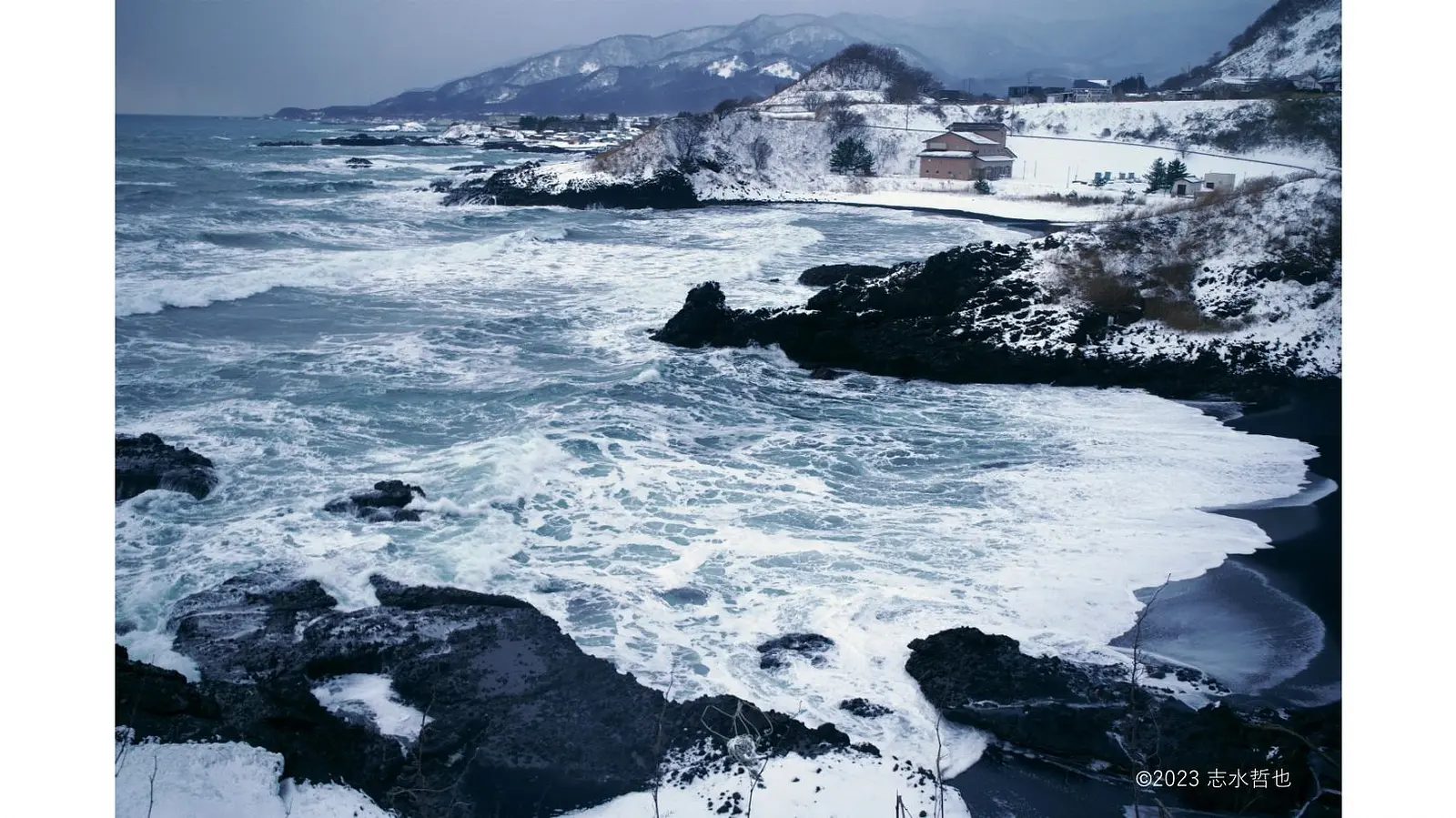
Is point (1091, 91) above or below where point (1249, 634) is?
above

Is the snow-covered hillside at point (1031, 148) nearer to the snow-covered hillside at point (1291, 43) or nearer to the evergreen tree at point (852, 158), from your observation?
the evergreen tree at point (852, 158)

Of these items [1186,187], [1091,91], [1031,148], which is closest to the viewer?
[1091,91]

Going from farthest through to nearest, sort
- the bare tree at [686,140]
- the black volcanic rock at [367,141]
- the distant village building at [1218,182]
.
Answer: the black volcanic rock at [367,141] → the bare tree at [686,140] → the distant village building at [1218,182]

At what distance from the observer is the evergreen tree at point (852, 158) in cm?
1234

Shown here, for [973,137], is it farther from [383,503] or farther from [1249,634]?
[383,503]

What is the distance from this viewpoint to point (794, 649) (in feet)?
14.6

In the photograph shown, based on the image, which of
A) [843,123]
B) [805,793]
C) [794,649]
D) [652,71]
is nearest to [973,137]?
[843,123]

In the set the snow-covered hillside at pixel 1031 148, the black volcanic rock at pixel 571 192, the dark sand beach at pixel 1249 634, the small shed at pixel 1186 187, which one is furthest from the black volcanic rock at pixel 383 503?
the black volcanic rock at pixel 571 192

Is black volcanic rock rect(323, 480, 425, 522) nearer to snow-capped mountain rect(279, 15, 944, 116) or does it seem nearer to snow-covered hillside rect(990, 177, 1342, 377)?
snow-capped mountain rect(279, 15, 944, 116)

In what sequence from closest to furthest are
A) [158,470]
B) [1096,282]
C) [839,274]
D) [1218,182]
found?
[158,470] < [1218,182] < [1096,282] < [839,274]

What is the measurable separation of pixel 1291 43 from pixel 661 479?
4.77m

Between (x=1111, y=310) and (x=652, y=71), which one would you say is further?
(x=1111, y=310)

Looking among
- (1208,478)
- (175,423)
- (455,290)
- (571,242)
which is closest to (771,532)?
(1208,478)

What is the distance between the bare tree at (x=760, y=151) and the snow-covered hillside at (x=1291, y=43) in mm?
11038
